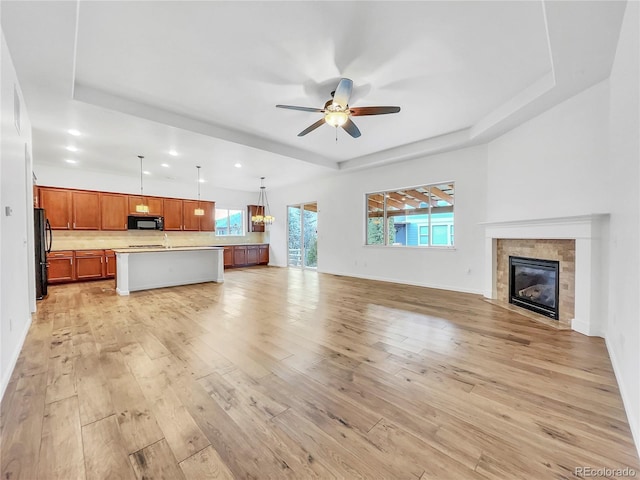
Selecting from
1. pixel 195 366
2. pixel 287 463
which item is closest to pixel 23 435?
pixel 195 366

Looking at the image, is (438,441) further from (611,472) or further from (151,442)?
(151,442)

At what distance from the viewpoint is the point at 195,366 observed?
93.4 inches

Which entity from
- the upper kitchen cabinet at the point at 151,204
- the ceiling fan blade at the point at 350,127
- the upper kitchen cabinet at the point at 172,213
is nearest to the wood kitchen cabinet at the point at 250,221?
the upper kitchen cabinet at the point at 172,213

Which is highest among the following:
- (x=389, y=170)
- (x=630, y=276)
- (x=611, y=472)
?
(x=389, y=170)

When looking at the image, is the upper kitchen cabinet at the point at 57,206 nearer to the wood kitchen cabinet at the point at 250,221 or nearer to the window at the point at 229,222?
the window at the point at 229,222

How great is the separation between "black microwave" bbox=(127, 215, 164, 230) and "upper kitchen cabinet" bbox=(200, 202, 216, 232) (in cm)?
127

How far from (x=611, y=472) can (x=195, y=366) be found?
9.08 ft

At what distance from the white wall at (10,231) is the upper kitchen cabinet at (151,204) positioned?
4768 millimetres

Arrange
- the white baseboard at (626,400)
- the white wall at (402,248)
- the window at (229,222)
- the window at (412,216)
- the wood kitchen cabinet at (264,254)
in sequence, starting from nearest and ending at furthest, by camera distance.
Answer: the white baseboard at (626,400)
the white wall at (402,248)
the window at (412,216)
the window at (229,222)
the wood kitchen cabinet at (264,254)

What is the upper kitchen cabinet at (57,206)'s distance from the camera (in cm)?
630

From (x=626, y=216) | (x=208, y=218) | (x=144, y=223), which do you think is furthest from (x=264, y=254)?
(x=626, y=216)

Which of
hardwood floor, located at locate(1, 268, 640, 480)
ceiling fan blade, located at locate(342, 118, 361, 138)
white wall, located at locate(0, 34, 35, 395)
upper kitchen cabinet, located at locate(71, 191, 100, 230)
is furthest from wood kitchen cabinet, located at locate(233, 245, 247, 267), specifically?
ceiling fan blade, located at locate(342, 118, 361, 138)

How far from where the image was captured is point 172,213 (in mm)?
8242

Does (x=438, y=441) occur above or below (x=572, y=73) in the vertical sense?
below
